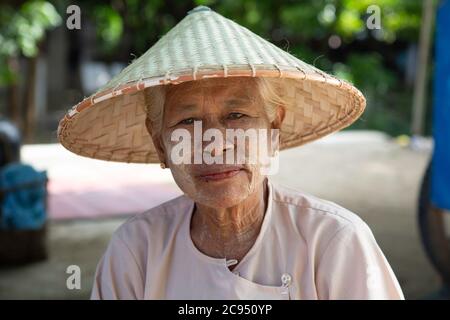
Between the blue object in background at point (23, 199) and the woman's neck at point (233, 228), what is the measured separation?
312 centimetres

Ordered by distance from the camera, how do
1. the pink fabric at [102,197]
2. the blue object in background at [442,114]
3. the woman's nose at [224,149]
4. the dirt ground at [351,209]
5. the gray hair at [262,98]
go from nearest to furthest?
1. the woman's nose at [224,149]
2. the gray hair at [262,98]
3. the blue object in background at [442,114]
4. the dirt ground at [351,209]
5. the pink fabric at [102,197]

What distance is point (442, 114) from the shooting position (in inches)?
134

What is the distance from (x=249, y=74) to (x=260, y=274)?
20.5 inches

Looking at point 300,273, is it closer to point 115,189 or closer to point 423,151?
point 115,189

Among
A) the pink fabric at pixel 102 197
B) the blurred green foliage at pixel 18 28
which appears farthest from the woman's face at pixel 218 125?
the blurred green foliage at pixel 18 28

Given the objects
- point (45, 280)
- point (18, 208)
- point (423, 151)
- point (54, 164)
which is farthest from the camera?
point (423, 151)

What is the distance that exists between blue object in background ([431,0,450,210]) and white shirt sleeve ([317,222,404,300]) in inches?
81.9

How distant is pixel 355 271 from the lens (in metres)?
1.46

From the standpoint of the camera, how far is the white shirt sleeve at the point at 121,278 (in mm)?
1637

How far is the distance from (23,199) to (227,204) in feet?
11.0

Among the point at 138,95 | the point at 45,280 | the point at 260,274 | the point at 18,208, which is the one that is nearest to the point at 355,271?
the point at 260,274

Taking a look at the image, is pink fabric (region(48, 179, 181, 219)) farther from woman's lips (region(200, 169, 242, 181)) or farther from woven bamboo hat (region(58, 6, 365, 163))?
woman's lips (region(200, 169, 242, 181))
